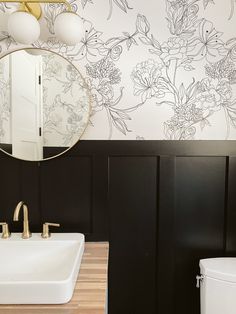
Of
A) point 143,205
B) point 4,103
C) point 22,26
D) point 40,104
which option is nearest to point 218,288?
point 143,205

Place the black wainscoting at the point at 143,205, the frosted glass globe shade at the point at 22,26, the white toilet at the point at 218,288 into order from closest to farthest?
the frosted glass globe shade at the point at 22,26
the white toilet at the point at 218,288
the black wainscoting at the point at 143,205

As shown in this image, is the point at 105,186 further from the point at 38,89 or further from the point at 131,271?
the point at 38,89

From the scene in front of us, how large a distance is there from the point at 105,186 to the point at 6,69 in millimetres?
742

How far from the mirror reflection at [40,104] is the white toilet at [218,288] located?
35.1 inches

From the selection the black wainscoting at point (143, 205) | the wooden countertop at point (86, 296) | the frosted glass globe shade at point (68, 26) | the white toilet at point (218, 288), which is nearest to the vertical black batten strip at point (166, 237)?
the black wainscoting at point (143, 205)

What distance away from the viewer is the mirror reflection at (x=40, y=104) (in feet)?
4.46

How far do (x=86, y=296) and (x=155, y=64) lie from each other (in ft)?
3.49

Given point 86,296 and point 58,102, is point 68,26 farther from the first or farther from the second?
point 86,296

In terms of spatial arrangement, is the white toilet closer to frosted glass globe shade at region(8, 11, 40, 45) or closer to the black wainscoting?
the black wainscoting

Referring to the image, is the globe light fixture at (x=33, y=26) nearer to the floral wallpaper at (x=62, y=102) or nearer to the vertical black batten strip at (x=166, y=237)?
the floral wallpaper at (x=62, y=102)

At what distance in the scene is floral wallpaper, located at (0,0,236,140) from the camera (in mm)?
1374

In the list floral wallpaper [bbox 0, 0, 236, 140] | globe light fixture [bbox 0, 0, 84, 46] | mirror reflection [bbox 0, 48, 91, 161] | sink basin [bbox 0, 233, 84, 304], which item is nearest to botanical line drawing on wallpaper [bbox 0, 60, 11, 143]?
mirror reflection [bbox 0, 48, 91, 161]

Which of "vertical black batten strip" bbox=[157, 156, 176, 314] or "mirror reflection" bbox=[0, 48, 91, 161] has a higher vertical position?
"mirror reflection" bbox=[0, 48, 91, 161]

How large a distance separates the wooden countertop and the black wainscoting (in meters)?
0.26
